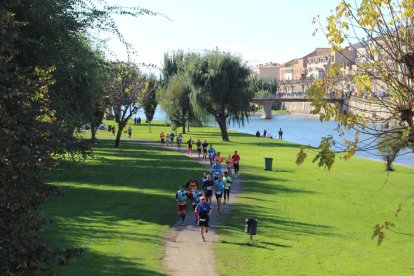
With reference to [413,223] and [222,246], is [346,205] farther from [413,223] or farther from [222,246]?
[222,246]

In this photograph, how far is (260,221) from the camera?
22062 mm

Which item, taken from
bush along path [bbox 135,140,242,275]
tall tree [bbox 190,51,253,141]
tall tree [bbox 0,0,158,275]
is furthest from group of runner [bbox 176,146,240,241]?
tall tree [bbox 190,51,253,141]

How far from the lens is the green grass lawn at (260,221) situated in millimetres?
15922

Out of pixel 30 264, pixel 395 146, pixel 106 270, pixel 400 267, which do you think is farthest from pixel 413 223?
pixel 30 264

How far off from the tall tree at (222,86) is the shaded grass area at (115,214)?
26669mm

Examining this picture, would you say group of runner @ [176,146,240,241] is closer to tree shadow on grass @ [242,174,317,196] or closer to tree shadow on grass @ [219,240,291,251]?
tree shadow on grass @ [219,240,291,251]

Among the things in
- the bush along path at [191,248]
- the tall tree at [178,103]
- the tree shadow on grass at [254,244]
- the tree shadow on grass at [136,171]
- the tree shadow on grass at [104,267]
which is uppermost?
the tall tree at [178,103]

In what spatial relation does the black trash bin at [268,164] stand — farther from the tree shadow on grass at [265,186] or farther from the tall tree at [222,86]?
the tall tree at [222,86]

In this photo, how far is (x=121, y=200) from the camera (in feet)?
83.7

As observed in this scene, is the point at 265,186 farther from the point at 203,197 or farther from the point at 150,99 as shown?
the point at 150,99

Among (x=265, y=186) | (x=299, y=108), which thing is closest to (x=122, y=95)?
(x=265, y=186)

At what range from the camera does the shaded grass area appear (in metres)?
A: 15.2

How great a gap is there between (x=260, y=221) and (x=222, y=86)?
146 feet

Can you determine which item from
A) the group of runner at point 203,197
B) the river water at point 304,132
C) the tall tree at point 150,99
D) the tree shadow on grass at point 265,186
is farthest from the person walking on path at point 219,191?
the tall tree at point 150,99
